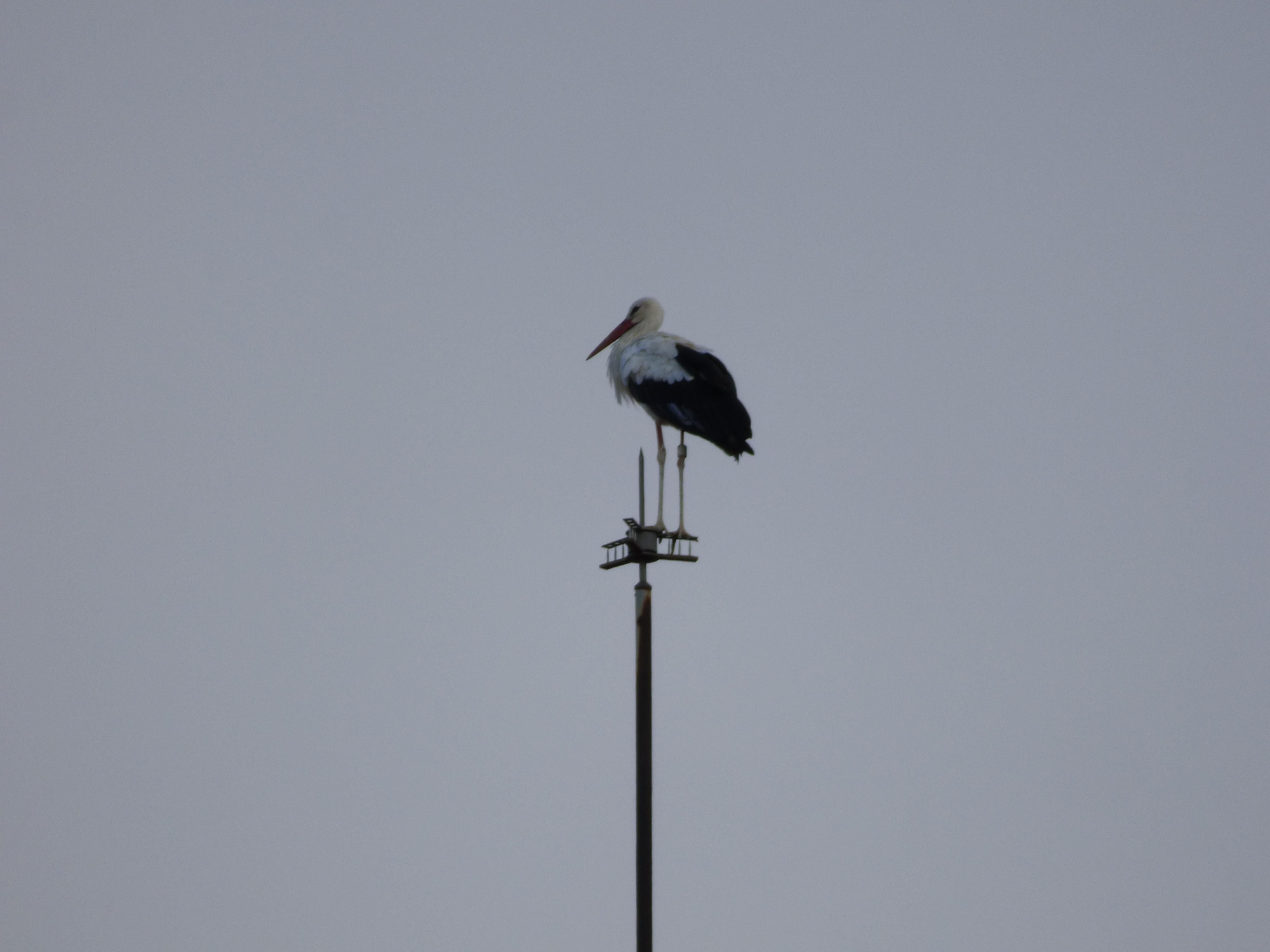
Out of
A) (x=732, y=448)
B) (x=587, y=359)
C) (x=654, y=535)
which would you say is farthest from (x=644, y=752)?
(x=587, y=359)

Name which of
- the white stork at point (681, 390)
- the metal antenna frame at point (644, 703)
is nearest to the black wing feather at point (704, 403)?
the white stork at point (681, 390)


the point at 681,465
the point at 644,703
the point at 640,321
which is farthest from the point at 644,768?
the point at 640,321

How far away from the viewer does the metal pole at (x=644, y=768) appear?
→ 6.65m

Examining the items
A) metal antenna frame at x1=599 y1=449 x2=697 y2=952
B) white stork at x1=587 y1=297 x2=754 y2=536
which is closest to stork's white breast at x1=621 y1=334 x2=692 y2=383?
white stork at x1=587 y1=297 x2=754 y2=536

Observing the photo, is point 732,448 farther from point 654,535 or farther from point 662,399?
point 654,535

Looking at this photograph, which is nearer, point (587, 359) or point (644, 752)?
point (644, 752)

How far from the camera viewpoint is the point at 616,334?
44.3 ft

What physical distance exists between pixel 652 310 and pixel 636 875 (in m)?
7.57

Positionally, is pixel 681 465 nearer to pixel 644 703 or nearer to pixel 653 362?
pixel 653 362

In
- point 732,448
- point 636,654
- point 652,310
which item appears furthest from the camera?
point 652,310

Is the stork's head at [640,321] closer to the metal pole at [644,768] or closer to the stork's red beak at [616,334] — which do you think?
the stork's red beak at [616,334]

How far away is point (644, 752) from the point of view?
691 centimetres

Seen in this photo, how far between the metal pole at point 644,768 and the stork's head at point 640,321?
6146 mm

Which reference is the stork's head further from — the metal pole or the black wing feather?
the metal pole
